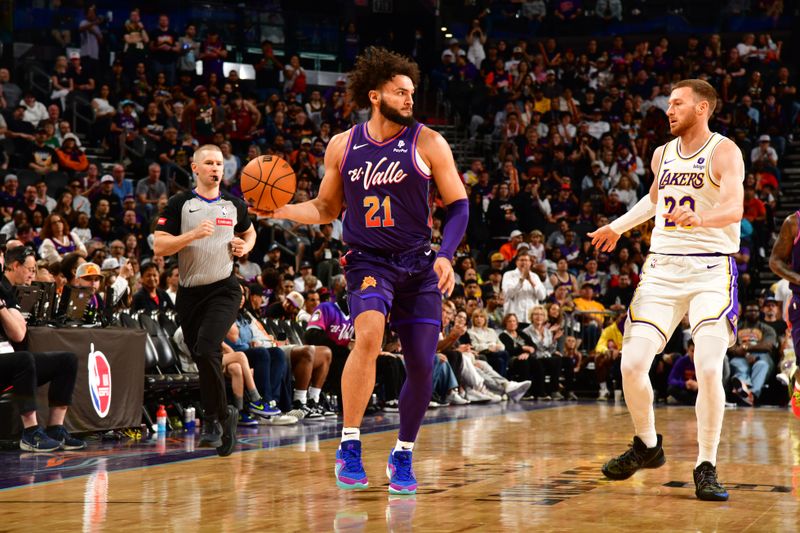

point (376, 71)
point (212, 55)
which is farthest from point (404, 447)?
point (212, 55)

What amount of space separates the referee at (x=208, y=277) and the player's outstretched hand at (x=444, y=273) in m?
2.36

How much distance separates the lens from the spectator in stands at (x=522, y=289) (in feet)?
50.9

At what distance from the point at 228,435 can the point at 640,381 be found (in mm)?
2863

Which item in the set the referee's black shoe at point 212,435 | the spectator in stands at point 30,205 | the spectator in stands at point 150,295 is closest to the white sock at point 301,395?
the spectator in stands at point 150,295

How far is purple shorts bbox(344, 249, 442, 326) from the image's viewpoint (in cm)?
520

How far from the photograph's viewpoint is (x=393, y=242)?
17.4ft

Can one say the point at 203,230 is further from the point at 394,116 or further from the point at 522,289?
the point at 522,289

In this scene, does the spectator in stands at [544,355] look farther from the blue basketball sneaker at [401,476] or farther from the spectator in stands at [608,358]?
the blue basketball sneaker at [401,476]

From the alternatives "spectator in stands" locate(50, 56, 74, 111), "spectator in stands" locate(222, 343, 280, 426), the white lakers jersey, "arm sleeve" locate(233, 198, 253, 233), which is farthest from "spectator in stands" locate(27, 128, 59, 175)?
the white lakers jersey

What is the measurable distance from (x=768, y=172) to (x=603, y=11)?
25.1 feet

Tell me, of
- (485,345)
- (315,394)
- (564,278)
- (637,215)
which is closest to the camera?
(637,215)

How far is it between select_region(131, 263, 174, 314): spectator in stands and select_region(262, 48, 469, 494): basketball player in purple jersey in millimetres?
5421

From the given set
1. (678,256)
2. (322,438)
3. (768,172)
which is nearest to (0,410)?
(322,438)

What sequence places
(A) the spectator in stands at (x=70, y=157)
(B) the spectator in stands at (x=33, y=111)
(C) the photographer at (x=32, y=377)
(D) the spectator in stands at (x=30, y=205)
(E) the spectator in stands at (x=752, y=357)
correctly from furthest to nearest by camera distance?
(B) the spectator in stands at (x=33, y=111) < (A) the spectator in stands at (x=70, y=157) < (E) the spectator in stands at (x=752, y=357) < (D) the spectator in stands at (x=30, y=205) < (C) the photographer at (x=32, y=377)
